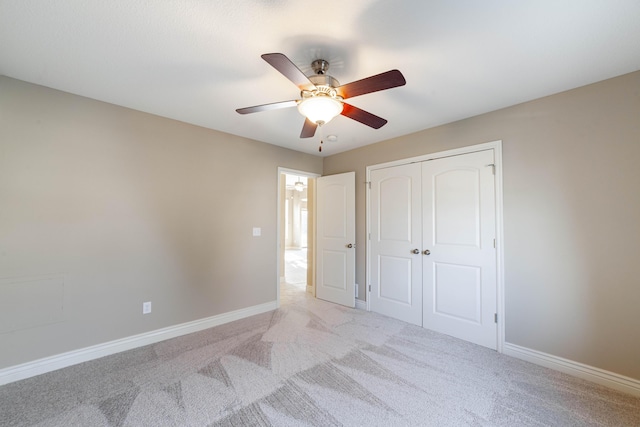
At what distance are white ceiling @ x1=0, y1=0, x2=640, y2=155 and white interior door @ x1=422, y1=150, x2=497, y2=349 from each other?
2.60 ft

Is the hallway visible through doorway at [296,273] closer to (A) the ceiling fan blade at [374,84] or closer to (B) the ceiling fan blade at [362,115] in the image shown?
(B) the ceiling fan blade at [362,115]

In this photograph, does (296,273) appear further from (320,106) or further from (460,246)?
(320,106)

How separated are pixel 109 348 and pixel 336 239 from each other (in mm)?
3001

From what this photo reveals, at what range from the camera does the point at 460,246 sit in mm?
2871

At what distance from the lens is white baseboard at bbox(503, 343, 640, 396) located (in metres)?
1.96

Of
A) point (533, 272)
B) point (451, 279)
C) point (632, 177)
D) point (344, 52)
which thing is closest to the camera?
point (344, 52)

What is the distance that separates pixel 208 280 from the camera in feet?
10.3

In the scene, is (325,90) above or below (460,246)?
above

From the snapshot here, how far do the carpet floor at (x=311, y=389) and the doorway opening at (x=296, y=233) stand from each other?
1590mm

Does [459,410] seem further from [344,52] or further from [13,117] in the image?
[13,117]

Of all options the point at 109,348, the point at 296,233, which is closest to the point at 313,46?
the point at 109,348

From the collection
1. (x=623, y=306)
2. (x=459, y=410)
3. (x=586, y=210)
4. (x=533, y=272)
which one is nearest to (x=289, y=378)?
(x=459, y=410)

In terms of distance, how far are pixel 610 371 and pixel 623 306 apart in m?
0.54

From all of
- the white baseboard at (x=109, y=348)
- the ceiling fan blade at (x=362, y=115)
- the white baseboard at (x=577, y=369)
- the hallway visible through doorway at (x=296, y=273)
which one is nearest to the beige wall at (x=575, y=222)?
the white baseboard at (x=577, y=369)
